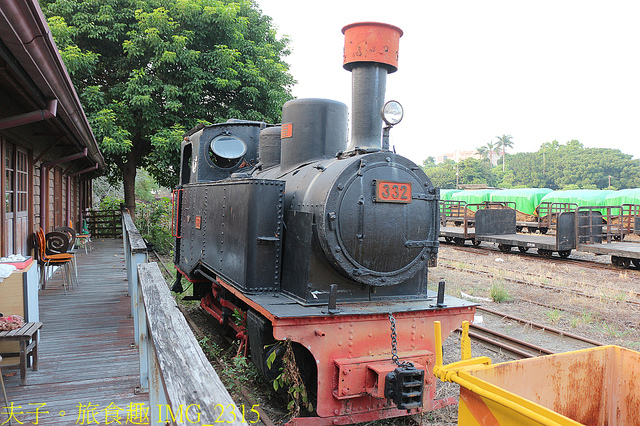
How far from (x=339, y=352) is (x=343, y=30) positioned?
9.03 ft

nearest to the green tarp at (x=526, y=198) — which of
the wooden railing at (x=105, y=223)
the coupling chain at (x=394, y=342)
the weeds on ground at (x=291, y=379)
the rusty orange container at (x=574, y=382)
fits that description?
the wooden railing at (x=105, y=223)

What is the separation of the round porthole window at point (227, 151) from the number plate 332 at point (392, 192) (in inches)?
114

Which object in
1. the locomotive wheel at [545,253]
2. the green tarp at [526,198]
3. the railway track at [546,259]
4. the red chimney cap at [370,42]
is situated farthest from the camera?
→ the green tarp at [526,198]

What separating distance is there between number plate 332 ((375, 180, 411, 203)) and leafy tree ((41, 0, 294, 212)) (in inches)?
377

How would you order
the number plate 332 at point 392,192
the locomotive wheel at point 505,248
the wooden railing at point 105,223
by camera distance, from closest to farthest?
the number plate 332 at point 392,192 < the locomotive wheel at point 505,248 < the wooden railing at point 105,223

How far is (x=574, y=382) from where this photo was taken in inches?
103

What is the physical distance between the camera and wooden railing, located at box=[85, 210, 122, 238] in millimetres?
16078

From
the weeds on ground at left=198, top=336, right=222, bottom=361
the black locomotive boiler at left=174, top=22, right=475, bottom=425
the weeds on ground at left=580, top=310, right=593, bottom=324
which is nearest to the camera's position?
the black locomotive boiler at left=174, top=22, right=475, bottom=425

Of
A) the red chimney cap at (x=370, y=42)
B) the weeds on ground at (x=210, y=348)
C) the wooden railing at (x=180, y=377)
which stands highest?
the red chimney cap at (x=370, y=42)

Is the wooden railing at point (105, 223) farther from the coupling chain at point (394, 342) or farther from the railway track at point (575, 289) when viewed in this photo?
the coupling chain at point (394, 342)

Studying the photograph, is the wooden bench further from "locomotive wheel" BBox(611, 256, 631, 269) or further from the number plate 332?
"locomotive wheel" BBox(611, 256, 631, 269)

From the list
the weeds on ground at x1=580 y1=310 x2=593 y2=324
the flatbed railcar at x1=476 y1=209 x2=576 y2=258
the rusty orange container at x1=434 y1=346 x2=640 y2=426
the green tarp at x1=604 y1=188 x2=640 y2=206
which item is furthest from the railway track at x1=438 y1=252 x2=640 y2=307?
the green tarp at x1=604 y1=188 x2=640 y2=206

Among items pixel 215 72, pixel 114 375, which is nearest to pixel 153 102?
pixel 215 72

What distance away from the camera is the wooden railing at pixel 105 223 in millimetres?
16078
